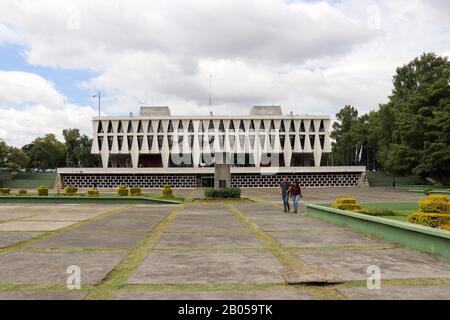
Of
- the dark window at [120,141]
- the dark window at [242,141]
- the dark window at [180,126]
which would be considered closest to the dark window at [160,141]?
the dark window at [180,126]

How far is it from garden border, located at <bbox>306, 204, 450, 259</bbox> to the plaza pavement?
0.26 metres

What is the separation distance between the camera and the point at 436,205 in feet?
30.3

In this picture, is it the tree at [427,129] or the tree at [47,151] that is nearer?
the tree at [427,129]

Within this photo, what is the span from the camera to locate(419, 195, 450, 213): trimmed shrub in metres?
9.17

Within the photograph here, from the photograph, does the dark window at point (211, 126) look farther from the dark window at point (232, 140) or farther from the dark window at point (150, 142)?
the dark window at point (150, 142)

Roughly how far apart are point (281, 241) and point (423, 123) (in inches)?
1547

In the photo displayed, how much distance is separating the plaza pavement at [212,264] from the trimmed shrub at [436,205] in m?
1.26

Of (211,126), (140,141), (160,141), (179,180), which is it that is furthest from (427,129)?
(140,141)

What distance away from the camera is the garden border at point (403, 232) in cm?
774

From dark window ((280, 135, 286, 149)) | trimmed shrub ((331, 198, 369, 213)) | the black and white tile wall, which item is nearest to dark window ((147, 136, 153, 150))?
the black and white tile wall

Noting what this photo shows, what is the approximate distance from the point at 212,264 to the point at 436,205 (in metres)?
5.55

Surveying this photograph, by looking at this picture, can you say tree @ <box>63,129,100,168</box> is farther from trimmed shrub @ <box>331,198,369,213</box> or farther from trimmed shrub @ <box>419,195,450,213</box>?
trimmed shrub @ <box>419,195,450,213</box>
